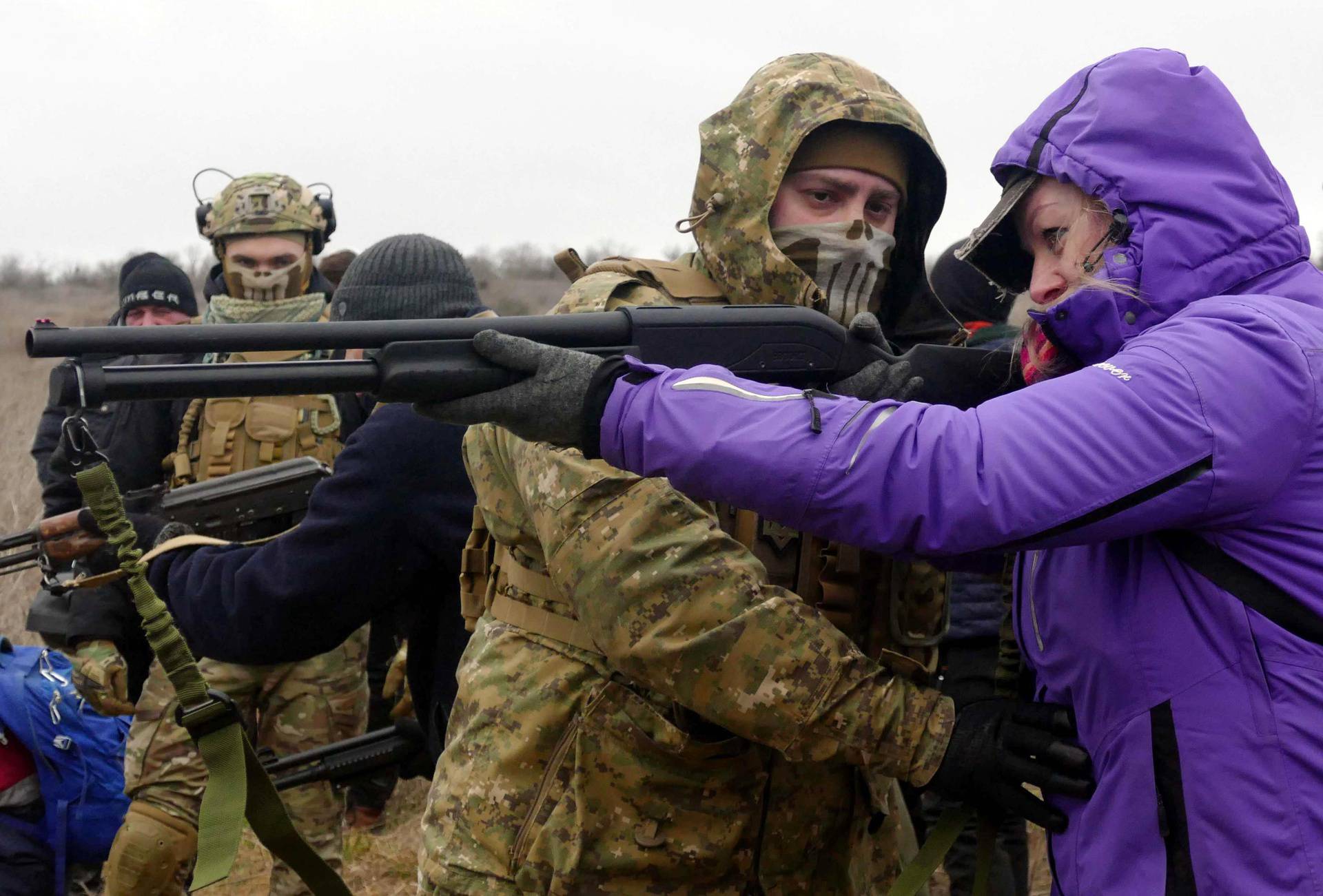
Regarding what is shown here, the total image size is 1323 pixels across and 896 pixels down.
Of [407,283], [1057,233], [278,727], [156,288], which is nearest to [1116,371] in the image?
[1057,233]

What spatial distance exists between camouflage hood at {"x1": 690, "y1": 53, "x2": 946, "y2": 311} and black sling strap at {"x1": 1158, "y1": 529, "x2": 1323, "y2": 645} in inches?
50.1

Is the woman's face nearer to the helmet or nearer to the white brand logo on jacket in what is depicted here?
the white brand logo on jacket

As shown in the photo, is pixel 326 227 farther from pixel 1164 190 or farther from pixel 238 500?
pixel 1164 190

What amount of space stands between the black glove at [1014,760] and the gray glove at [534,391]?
0.98m

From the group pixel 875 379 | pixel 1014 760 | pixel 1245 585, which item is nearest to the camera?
pixel 1245 585

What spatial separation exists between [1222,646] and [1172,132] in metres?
0.80

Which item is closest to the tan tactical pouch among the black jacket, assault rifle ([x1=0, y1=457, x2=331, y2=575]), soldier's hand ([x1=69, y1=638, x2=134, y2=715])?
assault rifle ([x1=0, y1=457, x2=331, y2=575])

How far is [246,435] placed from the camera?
18.5ft

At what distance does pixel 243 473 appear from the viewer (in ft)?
16.4

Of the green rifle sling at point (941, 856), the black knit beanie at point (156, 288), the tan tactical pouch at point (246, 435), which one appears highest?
the black knit beanie at point (156, 288)

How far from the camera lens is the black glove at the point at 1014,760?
7.32 feet

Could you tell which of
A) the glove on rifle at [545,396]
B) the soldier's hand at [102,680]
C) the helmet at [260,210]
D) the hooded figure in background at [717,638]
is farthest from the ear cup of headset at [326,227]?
the glove on rifle at [545,396]

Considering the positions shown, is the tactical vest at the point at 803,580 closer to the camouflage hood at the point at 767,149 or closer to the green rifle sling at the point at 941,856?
the camouflage hood at the point at 767,149

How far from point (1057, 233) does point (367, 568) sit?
93.3 inches
